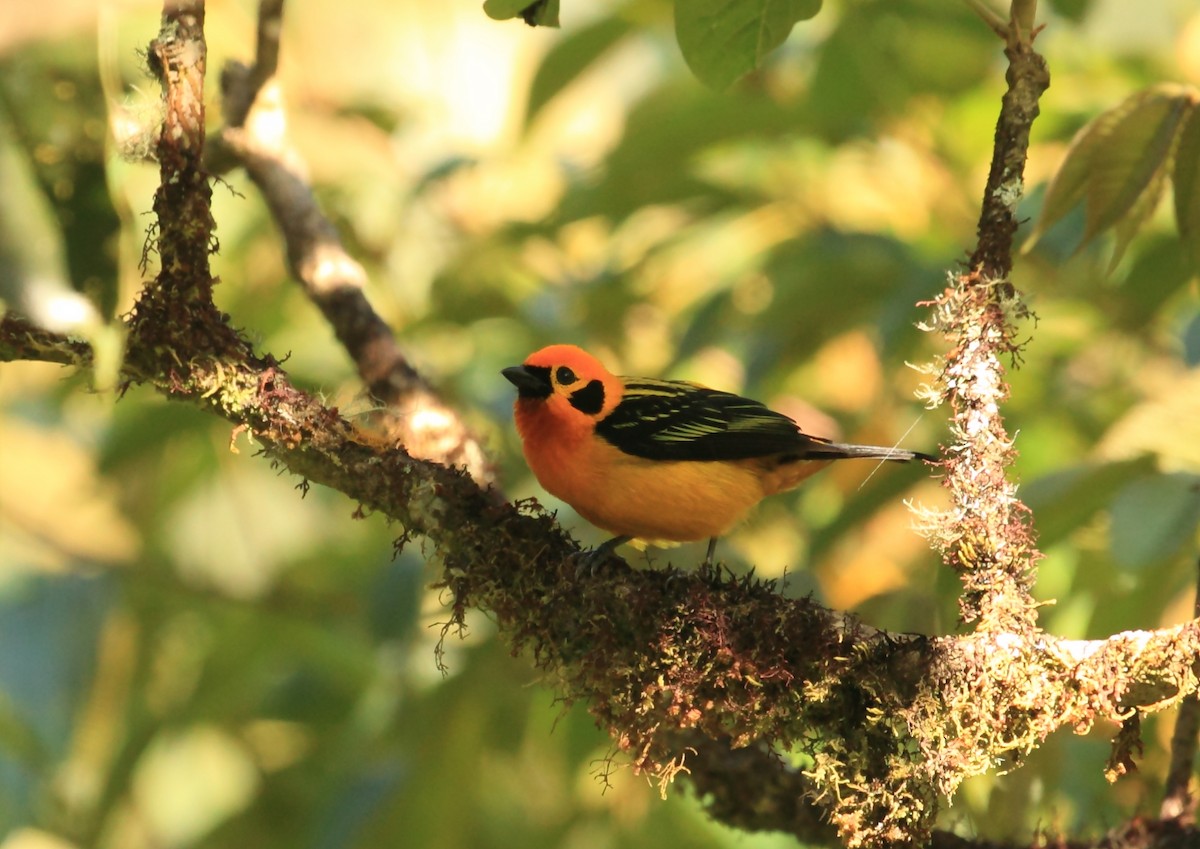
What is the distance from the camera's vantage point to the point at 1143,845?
2406mm

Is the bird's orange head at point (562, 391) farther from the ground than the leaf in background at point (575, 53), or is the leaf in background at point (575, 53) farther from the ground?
the leaf in background at point (575, 53)

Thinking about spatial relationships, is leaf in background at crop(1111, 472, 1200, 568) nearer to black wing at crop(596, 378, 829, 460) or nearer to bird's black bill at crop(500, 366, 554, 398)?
black wing at crop(596, 378, 829, 460)

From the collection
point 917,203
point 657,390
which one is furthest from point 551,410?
point 917,203

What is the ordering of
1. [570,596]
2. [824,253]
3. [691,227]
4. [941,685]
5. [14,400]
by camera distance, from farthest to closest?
1. [14,400]
2. [691,227]
3. [824,253]
4. [570,596]
5. [941,685]

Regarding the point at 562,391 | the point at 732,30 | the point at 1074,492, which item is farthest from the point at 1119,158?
the point at 562,391

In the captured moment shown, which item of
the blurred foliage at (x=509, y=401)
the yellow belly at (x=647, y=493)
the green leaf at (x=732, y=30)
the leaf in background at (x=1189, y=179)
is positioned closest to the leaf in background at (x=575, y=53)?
the blurred foliage at (x=509, y=401)

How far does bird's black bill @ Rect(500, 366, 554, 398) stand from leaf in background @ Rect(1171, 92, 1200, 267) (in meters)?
1.67

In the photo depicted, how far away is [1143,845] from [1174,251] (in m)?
1.71

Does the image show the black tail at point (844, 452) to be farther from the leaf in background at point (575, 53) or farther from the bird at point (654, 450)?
the leaf in background at point (575, 53)

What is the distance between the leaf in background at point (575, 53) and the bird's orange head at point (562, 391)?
1.08 metres

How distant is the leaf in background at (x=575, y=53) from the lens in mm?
4223

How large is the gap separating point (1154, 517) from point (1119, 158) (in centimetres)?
71

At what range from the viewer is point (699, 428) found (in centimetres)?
343

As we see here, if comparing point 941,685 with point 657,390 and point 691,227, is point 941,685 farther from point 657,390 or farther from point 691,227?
point 691,227
